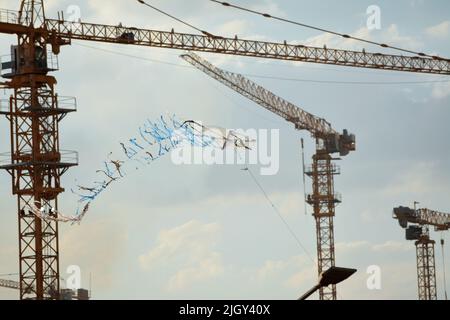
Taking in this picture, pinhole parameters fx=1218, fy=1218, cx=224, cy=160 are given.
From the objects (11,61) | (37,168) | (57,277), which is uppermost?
(11,61)

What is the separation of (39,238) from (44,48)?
Answer: 98.5 ft

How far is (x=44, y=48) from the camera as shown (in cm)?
18425
